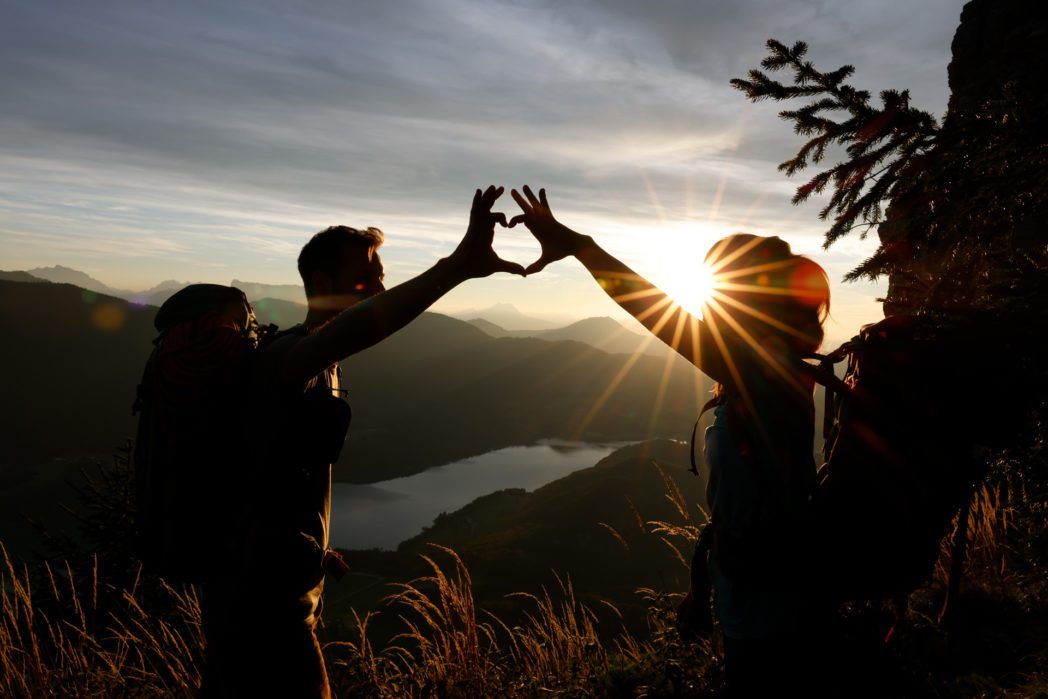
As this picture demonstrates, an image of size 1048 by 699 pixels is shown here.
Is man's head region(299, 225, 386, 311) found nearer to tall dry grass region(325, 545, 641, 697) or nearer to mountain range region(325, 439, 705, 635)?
tall dry grass region(325, 545, 641, 697)

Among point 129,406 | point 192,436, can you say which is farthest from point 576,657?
point 129,406

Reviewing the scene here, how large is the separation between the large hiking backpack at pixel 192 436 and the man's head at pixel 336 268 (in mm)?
426

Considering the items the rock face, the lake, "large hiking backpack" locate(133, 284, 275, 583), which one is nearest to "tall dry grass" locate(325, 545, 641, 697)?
"large hiking backpack" locate(133, 284, 275, 583)

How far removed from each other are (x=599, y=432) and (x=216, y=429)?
17821 cm

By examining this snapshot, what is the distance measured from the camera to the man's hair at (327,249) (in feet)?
8.75

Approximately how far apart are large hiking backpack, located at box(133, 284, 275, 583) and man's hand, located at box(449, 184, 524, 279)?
0.91 metres

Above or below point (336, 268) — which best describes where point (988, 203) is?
above

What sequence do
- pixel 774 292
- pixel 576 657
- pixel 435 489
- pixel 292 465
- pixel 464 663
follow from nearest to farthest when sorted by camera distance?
pixel 774 292, pixel 292 465, pixel 464 663, pixel 576 657, pixel 435 489

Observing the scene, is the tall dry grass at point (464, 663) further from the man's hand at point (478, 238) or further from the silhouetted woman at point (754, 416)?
the man's hand at point (478, 238)

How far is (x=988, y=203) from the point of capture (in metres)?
2.63

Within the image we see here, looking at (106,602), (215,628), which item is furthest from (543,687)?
(106,602)

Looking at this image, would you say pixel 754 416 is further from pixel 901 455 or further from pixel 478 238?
pixel 478 238

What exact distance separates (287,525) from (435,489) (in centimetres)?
12140

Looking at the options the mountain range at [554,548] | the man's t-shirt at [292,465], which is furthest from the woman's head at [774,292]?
the mountain range at [554,548]
